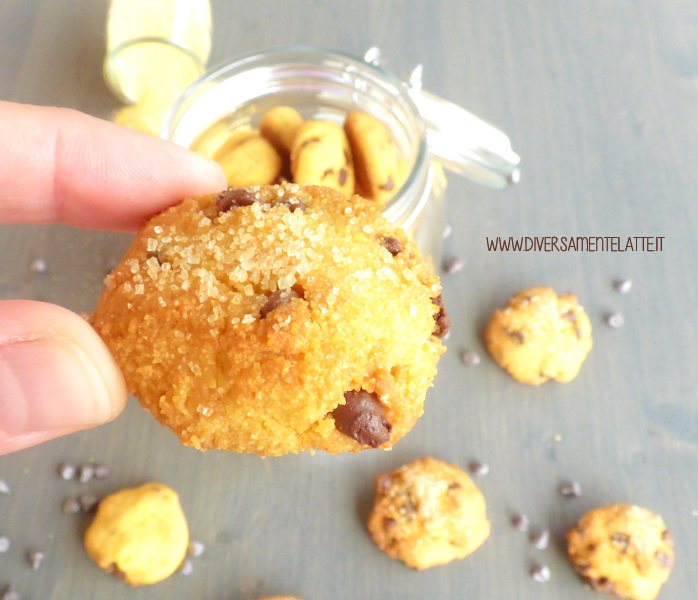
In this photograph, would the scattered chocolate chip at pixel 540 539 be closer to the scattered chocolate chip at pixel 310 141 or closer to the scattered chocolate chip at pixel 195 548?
the scattered chocolate chip at pixel 195 548

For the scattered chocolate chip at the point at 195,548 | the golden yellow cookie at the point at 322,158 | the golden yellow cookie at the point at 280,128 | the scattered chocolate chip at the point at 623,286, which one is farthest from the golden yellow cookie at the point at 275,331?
the scattered chocolate chip at the point at 623,286

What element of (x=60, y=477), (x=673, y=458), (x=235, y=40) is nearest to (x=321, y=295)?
(x=60, y=477)

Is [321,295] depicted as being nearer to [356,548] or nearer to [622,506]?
[356,548]

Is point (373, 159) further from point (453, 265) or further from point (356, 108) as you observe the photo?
point (453, 265)

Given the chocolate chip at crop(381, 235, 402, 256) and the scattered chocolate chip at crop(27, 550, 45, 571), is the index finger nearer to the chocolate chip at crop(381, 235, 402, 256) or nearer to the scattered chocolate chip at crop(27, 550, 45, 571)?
the chocolate chip at crop(381, 235, 402, 256)

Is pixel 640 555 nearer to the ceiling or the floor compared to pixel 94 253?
nearer to the floor

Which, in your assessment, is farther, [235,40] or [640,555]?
[235,40]

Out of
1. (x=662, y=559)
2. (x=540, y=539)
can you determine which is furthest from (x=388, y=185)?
(x=662, y=559)
